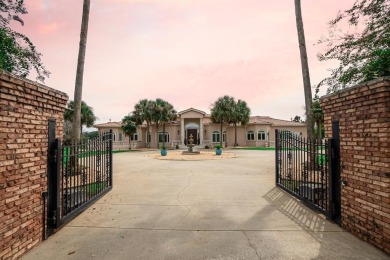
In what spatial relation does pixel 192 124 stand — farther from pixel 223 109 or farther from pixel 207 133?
pixel 223 109

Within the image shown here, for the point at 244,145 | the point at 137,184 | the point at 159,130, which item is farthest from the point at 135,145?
the point at 137,184

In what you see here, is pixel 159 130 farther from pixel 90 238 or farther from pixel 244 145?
pixel 90 238

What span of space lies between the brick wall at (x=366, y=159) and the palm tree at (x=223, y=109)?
3163cm

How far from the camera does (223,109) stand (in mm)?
36469

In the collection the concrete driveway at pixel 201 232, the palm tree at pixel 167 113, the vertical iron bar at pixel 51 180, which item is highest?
the palm tree at pixel 167 113

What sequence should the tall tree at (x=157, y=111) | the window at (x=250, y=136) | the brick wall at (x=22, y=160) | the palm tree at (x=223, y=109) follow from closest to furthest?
the brick wall at (x=22, y=160), the tall tree at (x=157, y=111), the palm tree at (x=223, y=109), the window at (x=250, y=136)

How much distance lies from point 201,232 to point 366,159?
10.4ft

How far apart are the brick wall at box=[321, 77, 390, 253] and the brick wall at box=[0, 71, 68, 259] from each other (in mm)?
5533

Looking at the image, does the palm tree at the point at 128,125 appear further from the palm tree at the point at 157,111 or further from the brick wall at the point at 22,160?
the brick wall at the point at 22,160

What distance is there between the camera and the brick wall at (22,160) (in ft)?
10.3

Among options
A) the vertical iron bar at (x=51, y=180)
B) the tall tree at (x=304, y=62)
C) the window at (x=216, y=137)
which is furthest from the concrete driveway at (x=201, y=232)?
the window at (x=216, y=137)

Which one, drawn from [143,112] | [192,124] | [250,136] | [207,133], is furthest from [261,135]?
[143,112]

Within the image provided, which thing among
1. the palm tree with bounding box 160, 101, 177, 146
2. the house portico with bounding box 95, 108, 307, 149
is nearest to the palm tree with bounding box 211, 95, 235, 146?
Answer: the house portico with bounding box 95, 108, 307, 149

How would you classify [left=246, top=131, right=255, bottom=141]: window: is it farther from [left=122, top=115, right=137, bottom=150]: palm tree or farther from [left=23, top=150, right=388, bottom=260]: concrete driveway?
[left=23, top=150, right=388, bottom=260]: concrete driveway
